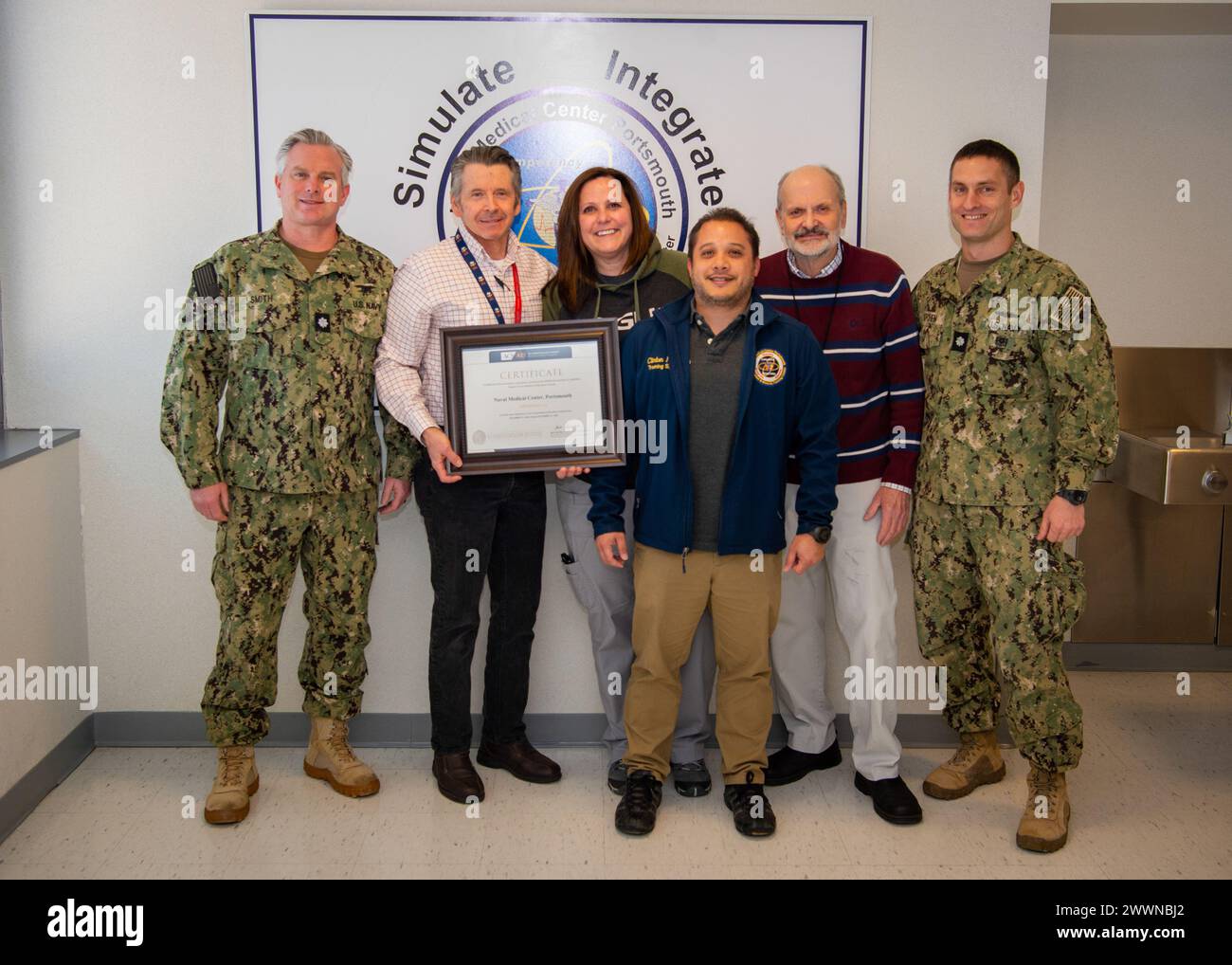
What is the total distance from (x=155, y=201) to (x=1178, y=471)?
350 centimetres

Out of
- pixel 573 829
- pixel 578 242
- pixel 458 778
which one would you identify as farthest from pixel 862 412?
pixel 458 778

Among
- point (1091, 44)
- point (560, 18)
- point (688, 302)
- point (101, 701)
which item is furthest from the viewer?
point (1091, 44)

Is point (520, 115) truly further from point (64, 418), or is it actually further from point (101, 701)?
point (101, 701)

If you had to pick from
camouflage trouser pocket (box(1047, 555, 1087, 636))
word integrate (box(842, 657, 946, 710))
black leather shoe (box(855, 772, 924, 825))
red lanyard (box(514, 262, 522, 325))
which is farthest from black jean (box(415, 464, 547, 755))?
camouflage trouser pocket (box(1047, 555, 1087, 636))

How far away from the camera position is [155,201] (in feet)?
11.6

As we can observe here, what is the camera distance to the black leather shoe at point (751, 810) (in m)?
3.09

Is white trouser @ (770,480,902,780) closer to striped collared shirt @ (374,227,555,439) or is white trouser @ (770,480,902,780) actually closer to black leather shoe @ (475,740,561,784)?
black leather shoe @ (475,740,561,784)

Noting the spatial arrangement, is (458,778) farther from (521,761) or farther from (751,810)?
(751,810)

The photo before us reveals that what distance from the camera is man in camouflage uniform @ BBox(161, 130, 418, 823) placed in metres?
3.08

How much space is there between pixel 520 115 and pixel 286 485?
1392mm

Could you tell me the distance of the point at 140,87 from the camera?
348cm

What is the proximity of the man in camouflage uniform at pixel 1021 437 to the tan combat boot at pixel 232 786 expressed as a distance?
216cm

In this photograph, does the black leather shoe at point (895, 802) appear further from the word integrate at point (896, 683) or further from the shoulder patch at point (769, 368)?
the shoulder patch at point (769, 368)
